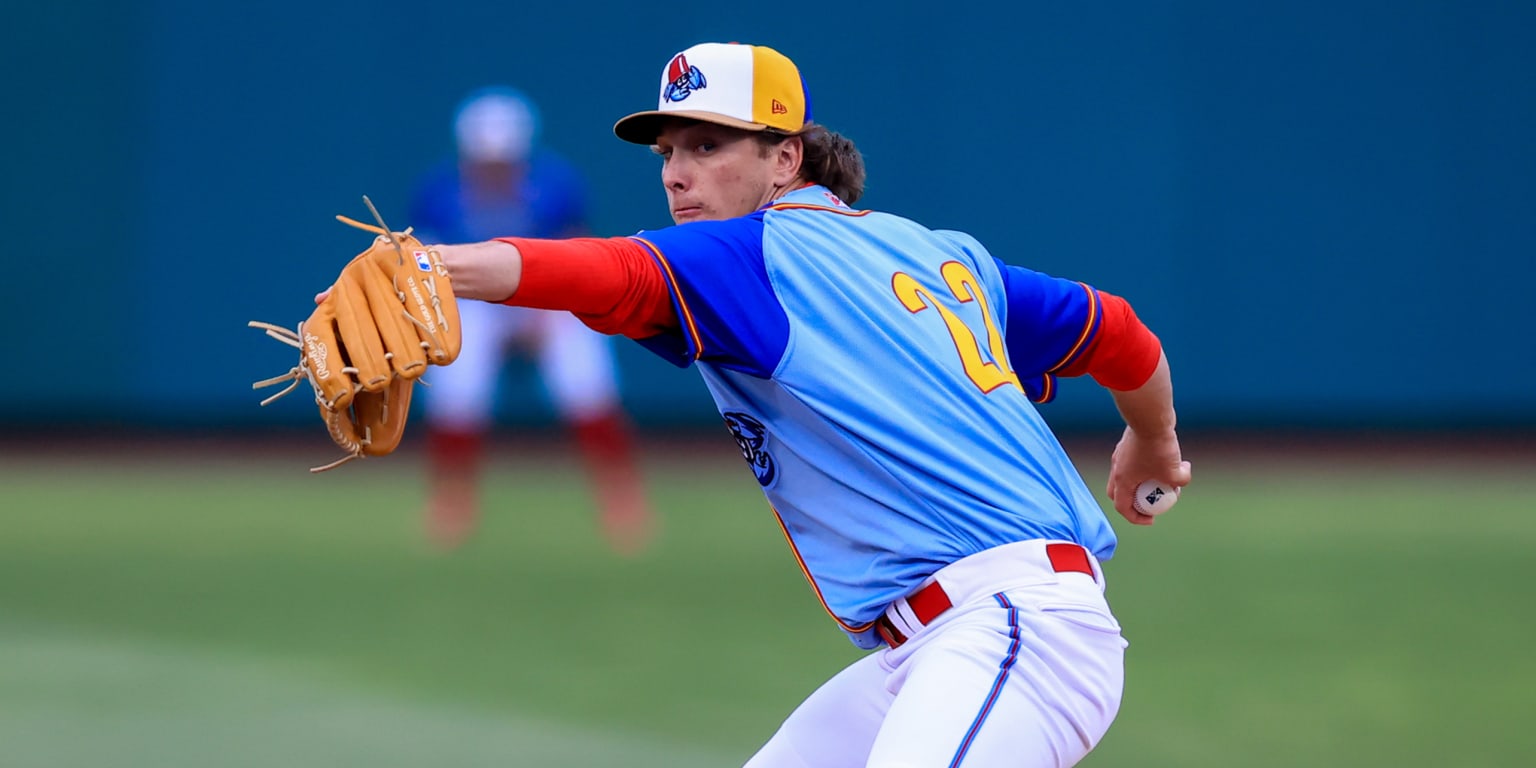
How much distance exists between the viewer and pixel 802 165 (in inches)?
122

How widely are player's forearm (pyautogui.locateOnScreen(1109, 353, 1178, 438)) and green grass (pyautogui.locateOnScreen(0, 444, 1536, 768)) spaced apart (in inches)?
73.2

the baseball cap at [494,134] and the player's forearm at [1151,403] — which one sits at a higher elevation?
the baseball cap at [494,134]

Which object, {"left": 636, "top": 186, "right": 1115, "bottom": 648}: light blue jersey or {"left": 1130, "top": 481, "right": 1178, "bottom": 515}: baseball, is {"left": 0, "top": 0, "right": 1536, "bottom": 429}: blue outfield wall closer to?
{"left": 1130, "top": 481, "right": 1178, "bottom": 515}: baseball

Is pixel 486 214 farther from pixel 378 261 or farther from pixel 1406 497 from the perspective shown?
pixel 378 261

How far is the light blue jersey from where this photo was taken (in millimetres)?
2484

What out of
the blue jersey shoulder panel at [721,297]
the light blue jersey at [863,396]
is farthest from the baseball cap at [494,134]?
the blue jersey shoulder panel at [721,297]

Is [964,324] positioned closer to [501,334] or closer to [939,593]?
[939,593]

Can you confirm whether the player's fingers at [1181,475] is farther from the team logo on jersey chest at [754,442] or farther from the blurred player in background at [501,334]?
the blurred player in background at [501,334]

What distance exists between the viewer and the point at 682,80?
288cm

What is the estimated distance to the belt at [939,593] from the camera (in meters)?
2.53

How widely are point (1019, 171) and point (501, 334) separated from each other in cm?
514

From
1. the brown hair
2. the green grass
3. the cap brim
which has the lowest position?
the green grass

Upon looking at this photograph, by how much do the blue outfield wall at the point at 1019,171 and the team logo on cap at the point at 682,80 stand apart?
970 centimetres

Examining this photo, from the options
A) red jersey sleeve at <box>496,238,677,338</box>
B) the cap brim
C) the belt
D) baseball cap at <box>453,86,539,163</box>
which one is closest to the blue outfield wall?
baseball cap at <box>453,86,539,163</box>
